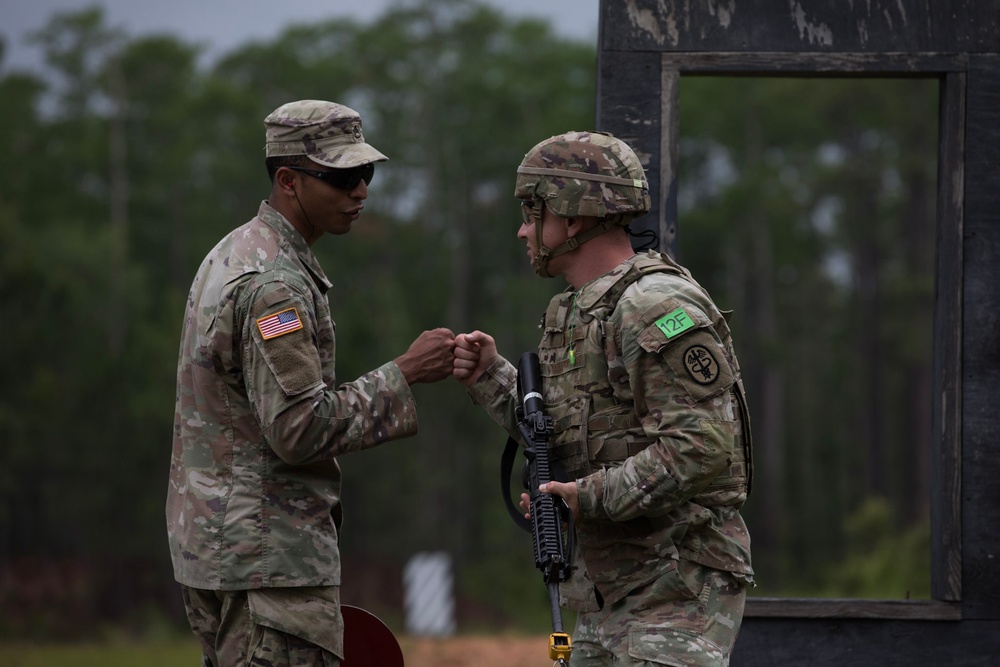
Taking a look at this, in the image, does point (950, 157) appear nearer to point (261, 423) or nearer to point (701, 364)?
point (701, 364)

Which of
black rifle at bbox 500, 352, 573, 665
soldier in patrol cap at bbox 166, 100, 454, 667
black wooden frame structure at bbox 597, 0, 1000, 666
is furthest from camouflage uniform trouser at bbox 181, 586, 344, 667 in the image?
black wooden frame structure at bbox 597, 0, 1000, 666

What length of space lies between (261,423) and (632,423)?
1048 millimetres

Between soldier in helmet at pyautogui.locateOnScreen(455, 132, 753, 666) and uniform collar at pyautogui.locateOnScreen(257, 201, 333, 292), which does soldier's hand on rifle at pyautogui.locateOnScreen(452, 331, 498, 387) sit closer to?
soldier in helmet at pyautogui.locateOnScreen(455, 132, 753, 666)

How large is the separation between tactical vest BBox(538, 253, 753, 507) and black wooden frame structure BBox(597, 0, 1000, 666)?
49.3 inches

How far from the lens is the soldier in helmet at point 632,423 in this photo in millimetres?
3650

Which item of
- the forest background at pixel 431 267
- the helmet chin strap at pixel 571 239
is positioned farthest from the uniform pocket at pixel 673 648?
the forest background at pixel 431 267

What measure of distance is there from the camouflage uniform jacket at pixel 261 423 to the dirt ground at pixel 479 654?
24.9ft

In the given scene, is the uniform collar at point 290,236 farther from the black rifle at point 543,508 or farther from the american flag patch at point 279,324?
the black rifle at point 543,508

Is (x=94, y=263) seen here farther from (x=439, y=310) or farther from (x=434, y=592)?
(x=434, y=592)

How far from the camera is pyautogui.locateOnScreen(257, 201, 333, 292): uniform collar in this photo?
412cm

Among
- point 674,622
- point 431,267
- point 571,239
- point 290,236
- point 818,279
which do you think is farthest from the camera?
point 818,279

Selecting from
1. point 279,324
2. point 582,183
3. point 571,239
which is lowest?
point 279,324

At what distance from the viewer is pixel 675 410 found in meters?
3.64

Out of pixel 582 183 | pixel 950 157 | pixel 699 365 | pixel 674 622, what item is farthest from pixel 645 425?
pixel 950 157
